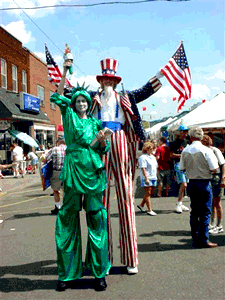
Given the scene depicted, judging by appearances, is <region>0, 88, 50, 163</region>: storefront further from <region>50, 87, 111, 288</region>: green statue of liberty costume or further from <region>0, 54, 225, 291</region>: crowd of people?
<region>50, 87, 111, 288</region>: green statue of liberty costume

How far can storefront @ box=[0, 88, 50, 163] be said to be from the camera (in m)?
17.9

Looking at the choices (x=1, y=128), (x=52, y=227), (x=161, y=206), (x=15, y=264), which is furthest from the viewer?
(x=1, y=128)

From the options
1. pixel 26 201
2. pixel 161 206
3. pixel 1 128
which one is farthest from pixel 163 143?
pixel 1 128

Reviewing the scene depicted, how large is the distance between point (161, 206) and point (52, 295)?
536 cm

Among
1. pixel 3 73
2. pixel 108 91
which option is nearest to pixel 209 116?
pixel 108 91

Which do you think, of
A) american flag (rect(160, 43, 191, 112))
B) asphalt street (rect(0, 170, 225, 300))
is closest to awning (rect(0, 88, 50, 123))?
asphalt street (rect(0, 170, 225, 300))

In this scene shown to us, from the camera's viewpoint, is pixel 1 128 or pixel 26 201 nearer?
pixel 26 201

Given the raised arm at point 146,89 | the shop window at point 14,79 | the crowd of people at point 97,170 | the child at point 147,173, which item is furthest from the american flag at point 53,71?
the shop window at point 14,79

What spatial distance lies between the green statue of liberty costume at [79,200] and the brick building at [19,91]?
1467cm

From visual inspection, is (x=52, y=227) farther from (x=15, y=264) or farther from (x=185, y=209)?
(x=185, y=209)

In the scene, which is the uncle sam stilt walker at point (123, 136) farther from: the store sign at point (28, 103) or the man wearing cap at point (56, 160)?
the store sign at point (28, 103)

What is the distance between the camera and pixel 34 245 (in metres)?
5.14

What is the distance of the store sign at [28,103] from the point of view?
2056cm

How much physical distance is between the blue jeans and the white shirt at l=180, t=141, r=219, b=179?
0.10 metres
